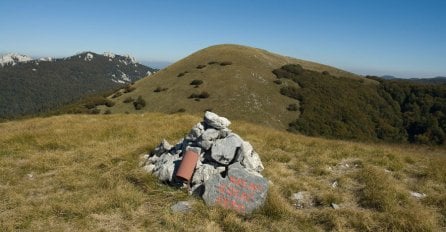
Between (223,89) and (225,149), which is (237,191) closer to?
(225,149)

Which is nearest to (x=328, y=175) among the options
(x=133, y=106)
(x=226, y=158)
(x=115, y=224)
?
(x=226, y=158)

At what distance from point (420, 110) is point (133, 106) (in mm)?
74550

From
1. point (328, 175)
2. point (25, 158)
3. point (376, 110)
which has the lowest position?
point (376, 110)

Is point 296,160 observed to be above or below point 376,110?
above

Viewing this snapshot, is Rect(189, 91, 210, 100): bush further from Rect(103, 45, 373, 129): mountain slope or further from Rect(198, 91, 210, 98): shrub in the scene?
Rect(103, 45, 373, 129): mountain slope

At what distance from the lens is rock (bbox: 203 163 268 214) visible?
995 centimetres

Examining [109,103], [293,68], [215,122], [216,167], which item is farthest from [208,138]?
[293,68]

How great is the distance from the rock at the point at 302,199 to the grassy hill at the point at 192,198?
147 millimetres

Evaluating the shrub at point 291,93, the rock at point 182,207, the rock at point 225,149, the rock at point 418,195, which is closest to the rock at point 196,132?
the rock at point 225,149

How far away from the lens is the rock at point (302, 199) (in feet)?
34.6

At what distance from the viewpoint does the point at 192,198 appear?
10.5m

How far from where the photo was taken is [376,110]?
8900cm

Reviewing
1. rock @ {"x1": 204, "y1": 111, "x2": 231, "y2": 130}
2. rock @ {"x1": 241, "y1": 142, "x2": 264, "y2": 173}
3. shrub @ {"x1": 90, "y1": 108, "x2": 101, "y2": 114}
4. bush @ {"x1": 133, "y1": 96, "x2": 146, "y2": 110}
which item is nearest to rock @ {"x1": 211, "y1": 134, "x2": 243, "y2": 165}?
rock @ {"x1": 241, "y1": 142, "x2": 264, "y2": 173}

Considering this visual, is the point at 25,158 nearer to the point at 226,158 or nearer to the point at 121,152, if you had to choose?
the point at 121,152
